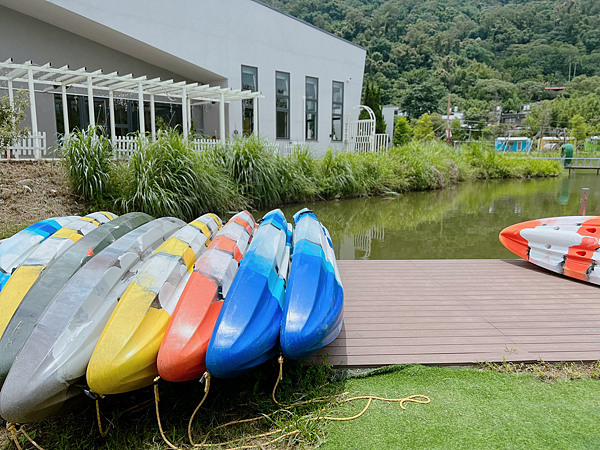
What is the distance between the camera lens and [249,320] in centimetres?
185

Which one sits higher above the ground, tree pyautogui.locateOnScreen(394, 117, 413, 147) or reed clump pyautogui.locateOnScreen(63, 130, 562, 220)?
tree pyautogui.locateOnScreen(394, 117, 413, 147)

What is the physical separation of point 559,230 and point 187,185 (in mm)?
5245

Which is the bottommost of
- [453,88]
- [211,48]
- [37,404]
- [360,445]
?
[360,445]

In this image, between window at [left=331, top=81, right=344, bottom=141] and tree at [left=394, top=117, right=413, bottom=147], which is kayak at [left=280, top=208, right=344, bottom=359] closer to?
window at [left=331, top=81, right=344, bottom=141]

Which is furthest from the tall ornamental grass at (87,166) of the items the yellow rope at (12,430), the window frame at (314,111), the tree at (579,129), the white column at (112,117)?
the tree at (579,129)

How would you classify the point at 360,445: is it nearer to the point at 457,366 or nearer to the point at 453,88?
the point at 457,366

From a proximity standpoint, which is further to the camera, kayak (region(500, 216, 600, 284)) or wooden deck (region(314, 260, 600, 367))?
kayak (region(500, 216, 600, 284))

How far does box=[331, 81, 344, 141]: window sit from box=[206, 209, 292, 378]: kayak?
624 inches

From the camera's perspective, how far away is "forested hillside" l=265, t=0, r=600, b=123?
5291cm

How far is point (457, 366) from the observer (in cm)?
229

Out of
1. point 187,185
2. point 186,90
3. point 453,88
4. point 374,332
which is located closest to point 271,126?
point 186,90

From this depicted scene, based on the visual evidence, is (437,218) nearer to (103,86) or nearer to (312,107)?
(103,86)

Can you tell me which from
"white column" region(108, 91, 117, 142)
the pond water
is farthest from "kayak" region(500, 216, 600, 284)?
"white column" region(108, 91, 117, 142)

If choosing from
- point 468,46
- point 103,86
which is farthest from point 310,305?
point 468,46
